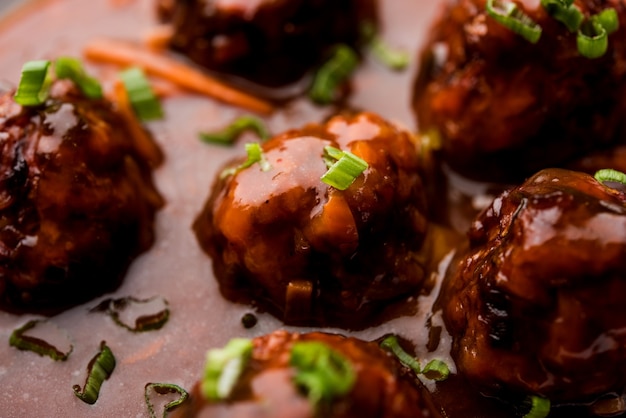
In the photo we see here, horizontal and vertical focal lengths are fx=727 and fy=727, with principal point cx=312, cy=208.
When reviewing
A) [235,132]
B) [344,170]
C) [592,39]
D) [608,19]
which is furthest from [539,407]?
[235,132]

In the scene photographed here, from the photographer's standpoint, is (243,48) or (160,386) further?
(243,48)

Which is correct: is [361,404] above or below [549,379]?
above

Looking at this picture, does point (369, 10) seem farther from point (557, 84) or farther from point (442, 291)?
point (442, 291)

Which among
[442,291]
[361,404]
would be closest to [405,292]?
[442,291]

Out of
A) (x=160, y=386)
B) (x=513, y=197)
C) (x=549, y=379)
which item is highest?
(x=513, y=197)

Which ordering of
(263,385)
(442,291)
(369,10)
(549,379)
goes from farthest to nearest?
1. (369,10)
2. (442,291)
3. (549,379)
4. (263,385)

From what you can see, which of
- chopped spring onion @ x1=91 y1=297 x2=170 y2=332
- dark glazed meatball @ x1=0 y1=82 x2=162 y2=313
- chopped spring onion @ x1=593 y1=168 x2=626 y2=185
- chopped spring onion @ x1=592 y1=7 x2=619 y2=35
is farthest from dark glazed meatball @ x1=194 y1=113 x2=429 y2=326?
chopped spring onion @ x1=592 y1=7 x2=619 y2=35

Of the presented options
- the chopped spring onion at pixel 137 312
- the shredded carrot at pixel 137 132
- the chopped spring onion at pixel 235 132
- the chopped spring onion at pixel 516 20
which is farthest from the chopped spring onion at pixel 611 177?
the shredded carrot at pixel 137 132

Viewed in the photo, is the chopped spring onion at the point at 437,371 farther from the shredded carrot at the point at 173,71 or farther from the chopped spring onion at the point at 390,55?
the chopped spring onion at the point at 390,55
